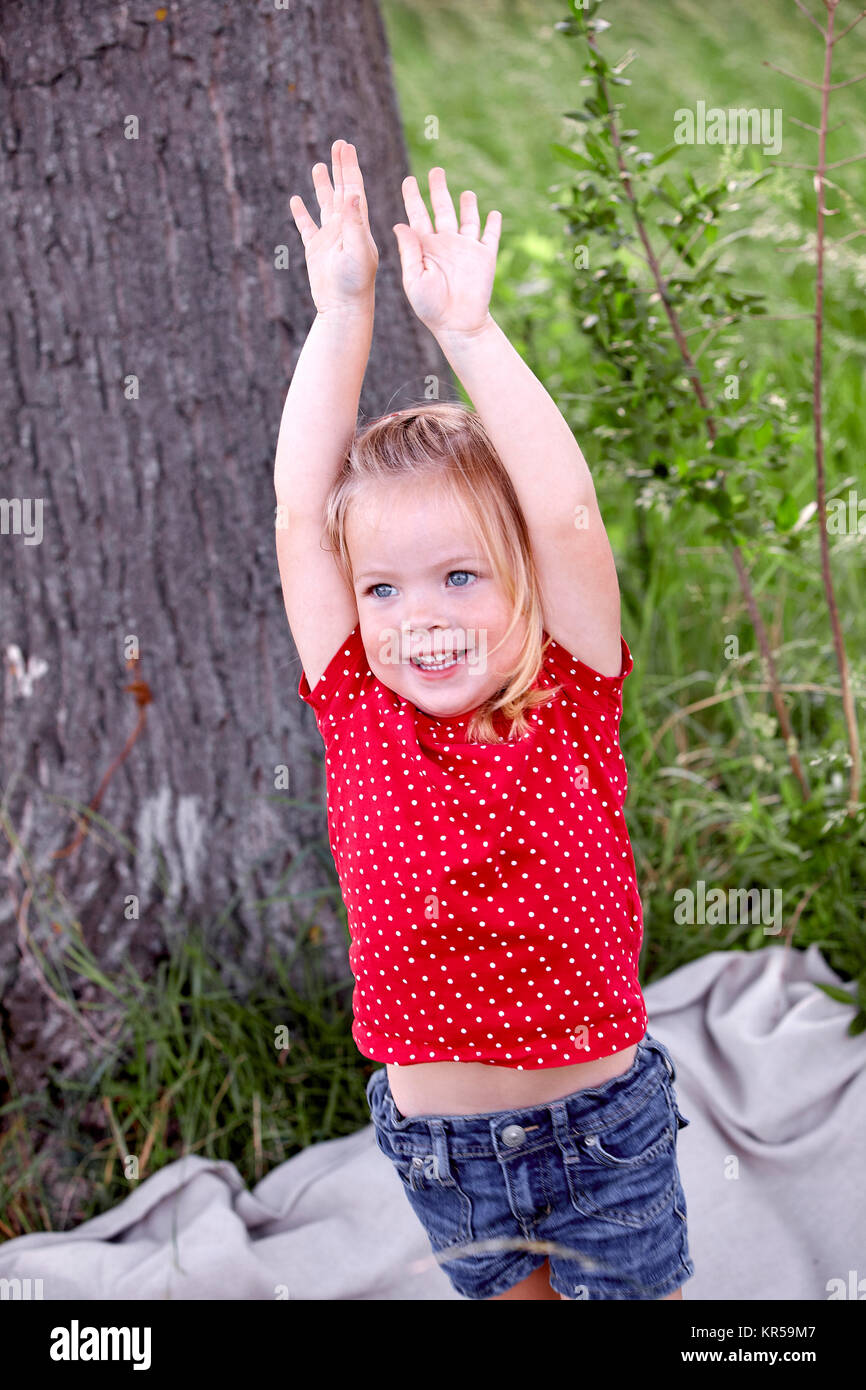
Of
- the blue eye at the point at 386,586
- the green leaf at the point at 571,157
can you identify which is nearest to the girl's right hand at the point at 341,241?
the blue eye at the point at 386,586

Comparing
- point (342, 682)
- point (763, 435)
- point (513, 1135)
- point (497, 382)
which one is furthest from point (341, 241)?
point (513, 1135)

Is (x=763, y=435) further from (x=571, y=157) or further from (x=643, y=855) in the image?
(x=643, y=855)

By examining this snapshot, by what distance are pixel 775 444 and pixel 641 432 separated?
261 mm

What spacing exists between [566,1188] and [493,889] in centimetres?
38

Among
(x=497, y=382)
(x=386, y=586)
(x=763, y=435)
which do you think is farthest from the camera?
(x=763, y=435)

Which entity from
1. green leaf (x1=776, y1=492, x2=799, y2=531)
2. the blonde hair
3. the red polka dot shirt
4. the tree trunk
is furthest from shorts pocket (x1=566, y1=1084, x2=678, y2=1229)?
green leaf (x1=776, y1=492, x2=799, y2=531)

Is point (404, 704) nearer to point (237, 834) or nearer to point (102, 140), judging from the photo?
point (237, 834)

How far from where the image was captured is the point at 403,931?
51.8 inches

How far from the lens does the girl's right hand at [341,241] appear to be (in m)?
1.30

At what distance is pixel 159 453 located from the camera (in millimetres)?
2002

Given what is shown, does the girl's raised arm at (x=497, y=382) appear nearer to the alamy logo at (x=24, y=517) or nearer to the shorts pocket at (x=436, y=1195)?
the shorts pocket at (x=436, y=1195)

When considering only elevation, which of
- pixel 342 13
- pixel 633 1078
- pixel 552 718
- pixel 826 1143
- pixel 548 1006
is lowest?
pixel 826 1143
